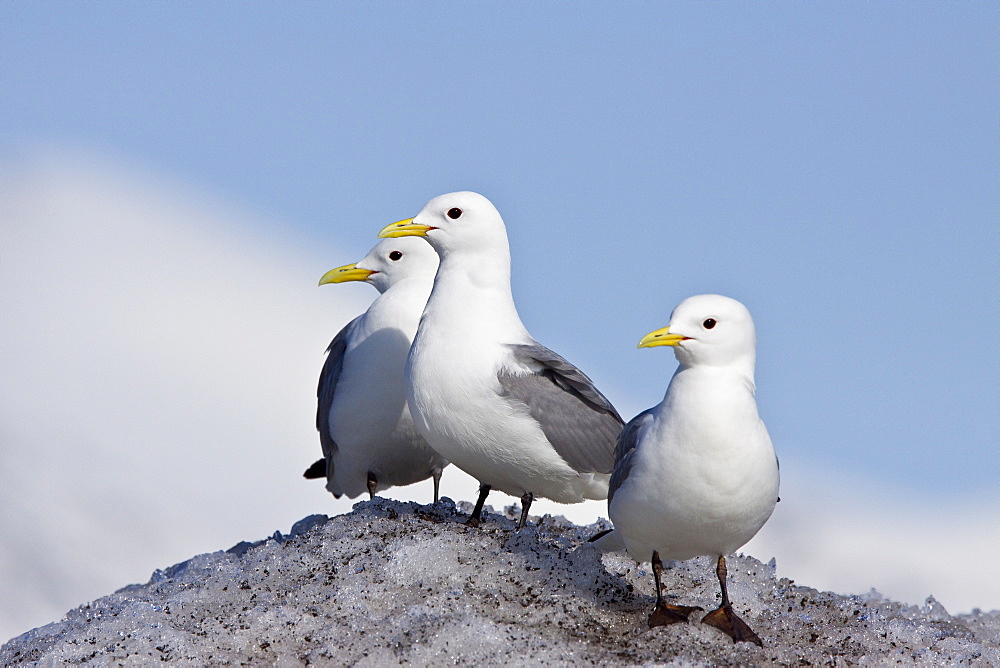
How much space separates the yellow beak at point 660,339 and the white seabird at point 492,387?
1.89 meters

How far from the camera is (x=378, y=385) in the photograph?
10453 mm

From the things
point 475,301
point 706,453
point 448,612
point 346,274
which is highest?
point 346,274

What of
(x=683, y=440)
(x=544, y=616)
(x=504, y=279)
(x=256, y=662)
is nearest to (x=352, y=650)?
(x=256, y=662)

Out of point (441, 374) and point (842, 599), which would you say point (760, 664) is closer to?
point (842, 599)

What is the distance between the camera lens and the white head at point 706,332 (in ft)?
24.4

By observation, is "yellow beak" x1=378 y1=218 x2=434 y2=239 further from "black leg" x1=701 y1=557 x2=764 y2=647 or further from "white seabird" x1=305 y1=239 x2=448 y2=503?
"black leg" x1=701 y1=557 x2=764 y2=647

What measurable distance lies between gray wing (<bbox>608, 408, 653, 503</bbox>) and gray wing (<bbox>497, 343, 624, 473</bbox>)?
3.64ft

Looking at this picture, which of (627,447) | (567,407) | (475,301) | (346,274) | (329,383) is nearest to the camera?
(627,447)

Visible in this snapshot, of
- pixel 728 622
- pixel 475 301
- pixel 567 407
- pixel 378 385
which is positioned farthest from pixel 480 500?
pixel 728 622

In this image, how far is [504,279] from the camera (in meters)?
9.70

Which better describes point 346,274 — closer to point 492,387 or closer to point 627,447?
point 492,387

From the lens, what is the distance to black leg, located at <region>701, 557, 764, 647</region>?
24.8 feet

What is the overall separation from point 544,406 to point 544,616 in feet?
6.17

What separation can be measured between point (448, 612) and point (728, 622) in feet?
5.94
